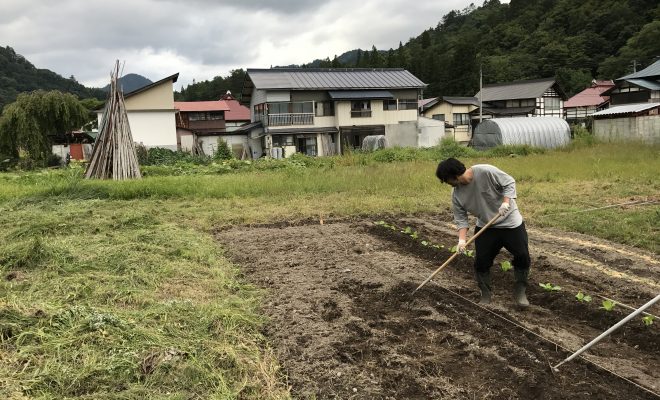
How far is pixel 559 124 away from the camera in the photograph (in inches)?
909

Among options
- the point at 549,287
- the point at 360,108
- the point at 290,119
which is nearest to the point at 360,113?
the point at 360,108

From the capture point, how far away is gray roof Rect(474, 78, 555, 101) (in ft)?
115

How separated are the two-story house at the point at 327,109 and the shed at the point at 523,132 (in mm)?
6915

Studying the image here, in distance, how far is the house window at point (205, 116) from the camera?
35312 mm

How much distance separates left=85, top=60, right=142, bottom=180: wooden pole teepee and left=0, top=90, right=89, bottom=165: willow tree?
10.9 m

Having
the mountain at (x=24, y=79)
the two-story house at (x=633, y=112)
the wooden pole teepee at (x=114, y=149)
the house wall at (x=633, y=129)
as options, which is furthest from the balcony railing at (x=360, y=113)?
the mountain at (x=24, y=79)

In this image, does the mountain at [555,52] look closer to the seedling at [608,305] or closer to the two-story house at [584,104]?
the two-story house at [584,104]

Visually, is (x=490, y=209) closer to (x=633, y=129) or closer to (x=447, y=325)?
(x=447, y=325)

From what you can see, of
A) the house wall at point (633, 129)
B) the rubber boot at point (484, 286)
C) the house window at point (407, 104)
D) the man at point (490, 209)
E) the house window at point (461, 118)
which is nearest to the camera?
the man at point (490, 209)

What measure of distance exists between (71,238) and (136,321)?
128 inches

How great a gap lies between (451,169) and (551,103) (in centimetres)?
3723

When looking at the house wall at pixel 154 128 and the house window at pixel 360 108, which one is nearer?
the house wall at pixel 154 128

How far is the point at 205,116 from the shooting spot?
35500 mm

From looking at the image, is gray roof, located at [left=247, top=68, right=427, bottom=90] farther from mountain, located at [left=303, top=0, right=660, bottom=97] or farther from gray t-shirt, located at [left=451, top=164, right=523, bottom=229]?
gray t-shirt, located at [left=451, top=164, right=523, bottom=229]
